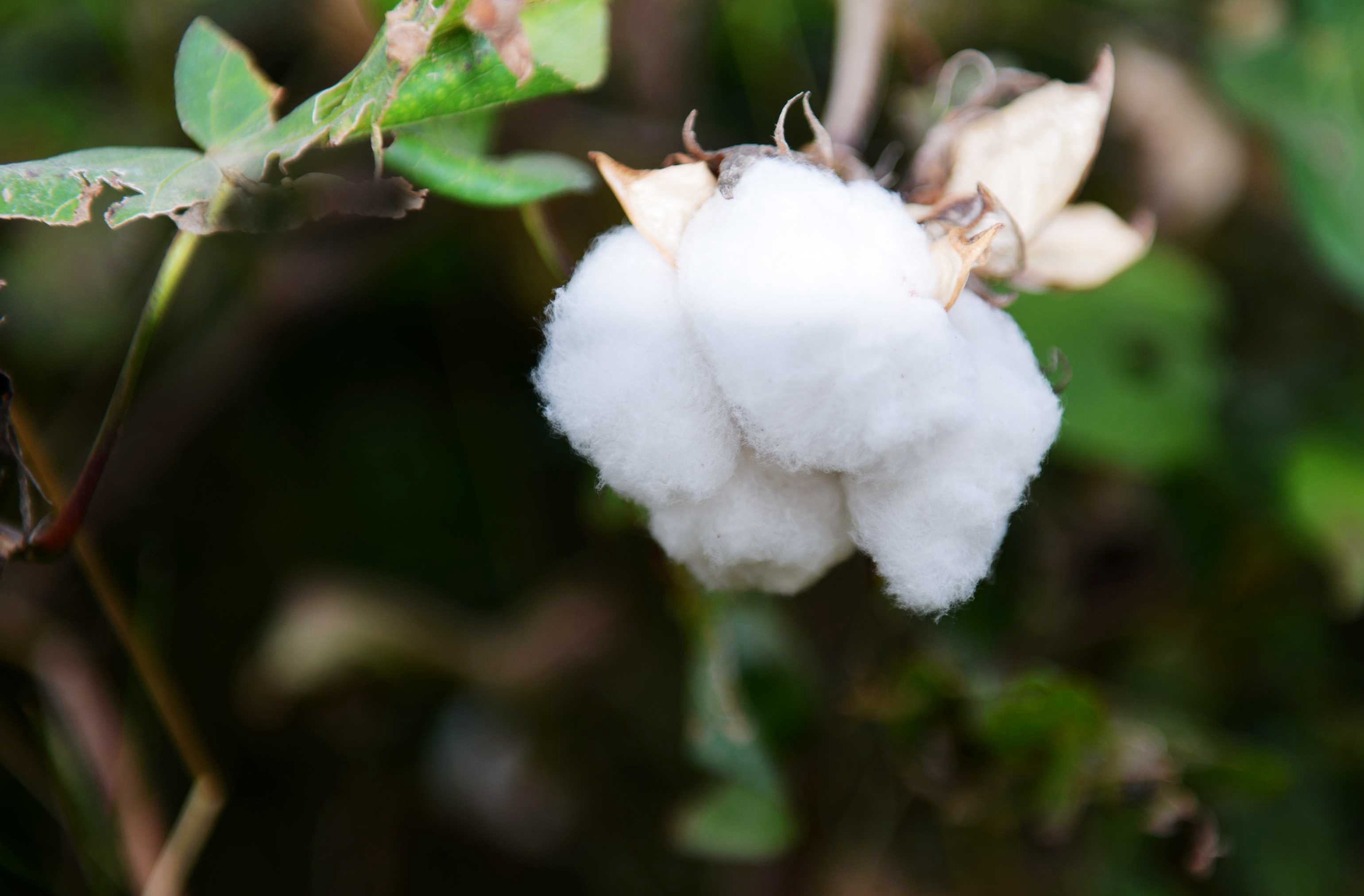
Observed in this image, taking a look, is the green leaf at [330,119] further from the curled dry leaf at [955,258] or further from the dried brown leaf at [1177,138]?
the dried brown leaf at [1177,138]

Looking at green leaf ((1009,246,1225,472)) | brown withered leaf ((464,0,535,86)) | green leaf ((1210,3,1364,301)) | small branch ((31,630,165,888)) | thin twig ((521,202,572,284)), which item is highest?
brown withered leaf ((464,0,535,86))

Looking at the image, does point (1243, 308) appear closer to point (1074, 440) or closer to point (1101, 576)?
point (1101, 576)

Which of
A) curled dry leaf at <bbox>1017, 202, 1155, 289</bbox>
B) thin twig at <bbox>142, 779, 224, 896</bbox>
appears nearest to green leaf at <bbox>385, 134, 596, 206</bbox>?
curled dry leaf at <bbox>1017, 202, 1155, 289</bbox>

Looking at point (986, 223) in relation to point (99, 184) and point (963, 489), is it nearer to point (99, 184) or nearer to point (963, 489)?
point (963, 489)

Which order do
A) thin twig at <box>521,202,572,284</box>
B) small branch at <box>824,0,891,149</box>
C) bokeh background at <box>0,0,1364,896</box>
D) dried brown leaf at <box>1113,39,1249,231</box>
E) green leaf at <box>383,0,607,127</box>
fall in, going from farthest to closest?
1. dried brown leaf at <box>1113,39,1249,231</box>
2. bokeh background at <box>0,0,1364,896</box>
3. small branch at <box>824,0,891,149</box>
4. thin twig at <box>521,202,572,284</box>
5. green leaf at <box>383,0,607,127</box>

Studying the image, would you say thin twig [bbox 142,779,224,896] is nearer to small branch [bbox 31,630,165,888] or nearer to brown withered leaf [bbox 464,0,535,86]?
small branch [bbox 31,630,165,888]

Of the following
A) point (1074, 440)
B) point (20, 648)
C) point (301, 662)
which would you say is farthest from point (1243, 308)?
point (20, 648)
